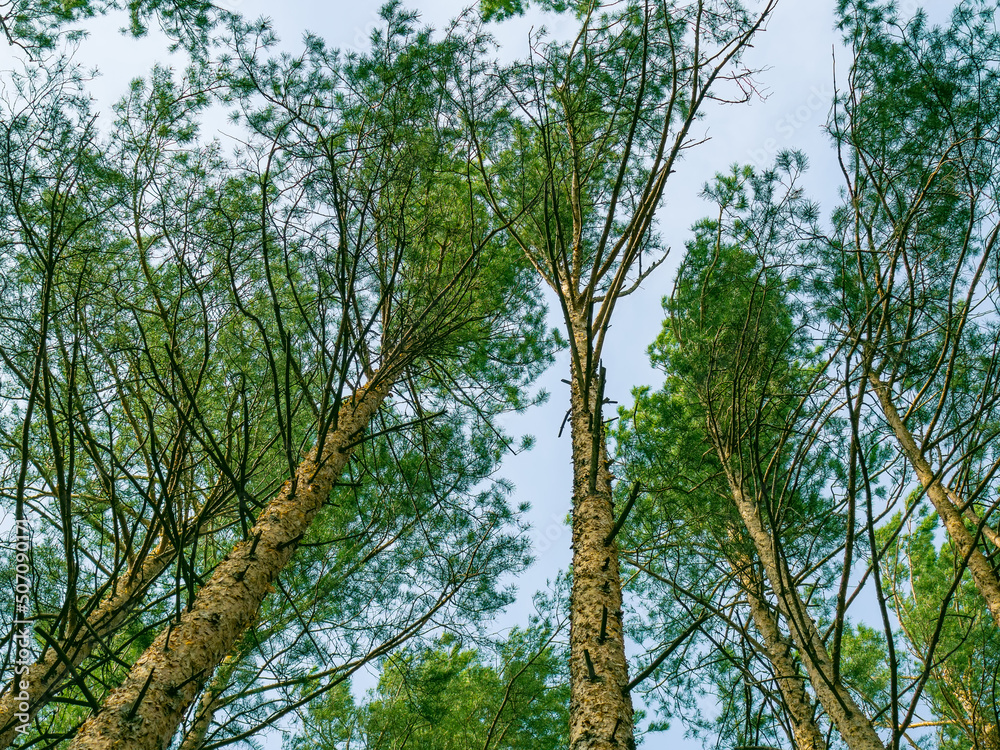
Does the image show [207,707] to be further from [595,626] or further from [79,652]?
[595,626]

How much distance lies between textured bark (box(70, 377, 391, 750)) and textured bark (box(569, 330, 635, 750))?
1467 millimetres

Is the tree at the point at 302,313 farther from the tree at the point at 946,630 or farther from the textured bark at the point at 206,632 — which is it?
the tree at the point at 946,630

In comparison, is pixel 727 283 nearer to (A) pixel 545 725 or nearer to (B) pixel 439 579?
(B) pixel 439 579

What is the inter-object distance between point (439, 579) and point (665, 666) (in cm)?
244

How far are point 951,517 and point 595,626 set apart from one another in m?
3.73

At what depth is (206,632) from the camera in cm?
268

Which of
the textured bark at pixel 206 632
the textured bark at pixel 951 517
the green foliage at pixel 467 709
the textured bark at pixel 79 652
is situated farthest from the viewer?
the green foliage at pixel 467 709

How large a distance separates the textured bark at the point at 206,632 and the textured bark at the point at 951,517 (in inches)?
150

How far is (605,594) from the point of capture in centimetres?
238

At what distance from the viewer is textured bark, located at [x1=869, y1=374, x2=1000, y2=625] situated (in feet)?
14.0

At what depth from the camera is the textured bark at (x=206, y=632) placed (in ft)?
7.34

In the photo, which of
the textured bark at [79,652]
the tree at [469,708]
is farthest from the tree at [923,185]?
the textured bark at [79,652]

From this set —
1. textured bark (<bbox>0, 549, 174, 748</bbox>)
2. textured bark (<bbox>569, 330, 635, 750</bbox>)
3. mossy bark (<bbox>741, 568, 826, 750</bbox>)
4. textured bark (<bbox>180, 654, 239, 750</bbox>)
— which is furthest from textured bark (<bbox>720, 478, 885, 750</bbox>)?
textured bark (<bbox>180, 654, 239, 750</bbox>)

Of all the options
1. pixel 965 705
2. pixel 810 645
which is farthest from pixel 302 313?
pixel 965 705
